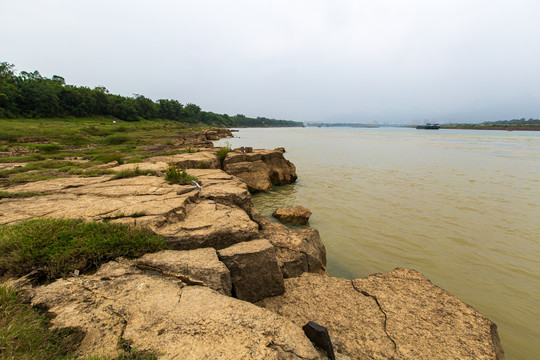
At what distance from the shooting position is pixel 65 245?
263 centimetres

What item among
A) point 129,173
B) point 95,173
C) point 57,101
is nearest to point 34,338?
point 129,173

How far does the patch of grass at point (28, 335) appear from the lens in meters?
1.49

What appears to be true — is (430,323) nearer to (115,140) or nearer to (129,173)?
(129,173)

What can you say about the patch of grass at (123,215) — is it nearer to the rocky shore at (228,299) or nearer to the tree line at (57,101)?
the rocky shore at (228,299)

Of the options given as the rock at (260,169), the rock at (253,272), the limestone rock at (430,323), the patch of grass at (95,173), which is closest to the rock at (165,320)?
the rock at (253,272)

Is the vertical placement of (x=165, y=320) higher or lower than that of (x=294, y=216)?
higher

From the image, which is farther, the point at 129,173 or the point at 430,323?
the point at 129,173

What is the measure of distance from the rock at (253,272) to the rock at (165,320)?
57 centimetres

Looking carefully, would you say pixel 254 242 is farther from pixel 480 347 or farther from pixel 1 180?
pixel 1 180

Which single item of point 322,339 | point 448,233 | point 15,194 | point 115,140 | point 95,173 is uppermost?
point 15,194

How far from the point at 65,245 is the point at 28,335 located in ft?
4.12

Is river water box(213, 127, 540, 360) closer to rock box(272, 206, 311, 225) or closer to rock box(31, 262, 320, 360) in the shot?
rock box(272, 206, 311, 225)

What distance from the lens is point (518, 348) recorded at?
3.10 meters

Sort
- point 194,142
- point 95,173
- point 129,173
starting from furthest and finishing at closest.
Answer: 1. point 194,142
2. point 95,173
3. point 129,173
